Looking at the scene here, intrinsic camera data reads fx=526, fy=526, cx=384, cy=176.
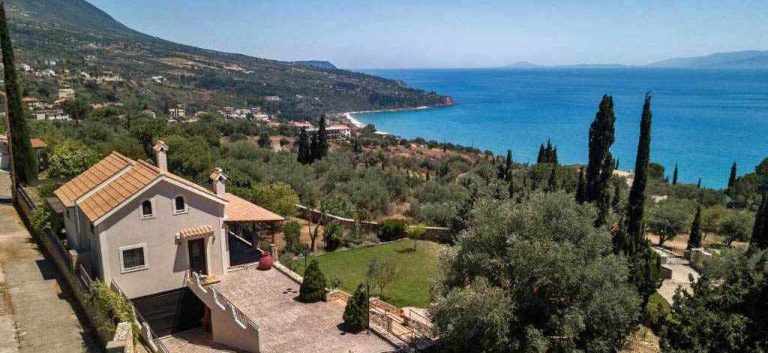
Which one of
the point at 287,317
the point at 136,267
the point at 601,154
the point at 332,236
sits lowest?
the point at 332,236

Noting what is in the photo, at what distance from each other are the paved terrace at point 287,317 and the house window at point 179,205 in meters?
3.09

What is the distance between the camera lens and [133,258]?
18.0 m

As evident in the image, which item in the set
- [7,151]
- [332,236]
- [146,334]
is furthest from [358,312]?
[7,151]

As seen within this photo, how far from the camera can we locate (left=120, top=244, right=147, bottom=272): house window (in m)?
17.8

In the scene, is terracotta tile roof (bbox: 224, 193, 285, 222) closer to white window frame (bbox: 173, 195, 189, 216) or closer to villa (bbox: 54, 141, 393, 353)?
villa (bbox: 54, 141, 393, 353)

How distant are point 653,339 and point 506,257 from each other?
10.2 m

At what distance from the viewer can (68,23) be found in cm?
19225

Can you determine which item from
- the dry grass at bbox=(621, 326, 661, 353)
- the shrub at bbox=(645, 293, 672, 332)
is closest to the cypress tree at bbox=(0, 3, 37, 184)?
the dry grass at bbox=(621, 326, 661, 353)

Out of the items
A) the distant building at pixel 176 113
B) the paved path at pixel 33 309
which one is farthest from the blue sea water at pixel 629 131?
the paved path at pixel 33 309

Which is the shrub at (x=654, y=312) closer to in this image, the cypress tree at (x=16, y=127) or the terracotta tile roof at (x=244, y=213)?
the terracotta tile roof at (x=244, y=213)

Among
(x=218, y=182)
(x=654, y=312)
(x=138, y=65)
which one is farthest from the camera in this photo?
(x=138, y=65)

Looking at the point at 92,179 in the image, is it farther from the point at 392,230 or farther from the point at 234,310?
the point at 392,230

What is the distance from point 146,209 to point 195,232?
185cm

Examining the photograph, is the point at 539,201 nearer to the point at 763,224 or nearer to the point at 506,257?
the point at 506,257
